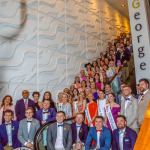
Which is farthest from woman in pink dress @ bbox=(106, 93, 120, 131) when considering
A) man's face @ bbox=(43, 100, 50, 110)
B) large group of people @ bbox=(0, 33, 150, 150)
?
man's face @ bbox=(43, 100, 50, 110)

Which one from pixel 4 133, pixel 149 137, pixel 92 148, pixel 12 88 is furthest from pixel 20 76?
pixel 149 137

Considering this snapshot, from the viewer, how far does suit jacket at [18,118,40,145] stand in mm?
4941

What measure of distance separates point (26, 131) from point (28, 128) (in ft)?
0.22

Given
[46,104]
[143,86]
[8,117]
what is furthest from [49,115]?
[143,86]

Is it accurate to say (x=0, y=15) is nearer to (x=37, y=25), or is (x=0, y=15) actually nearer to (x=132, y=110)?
(x=37, y=25)

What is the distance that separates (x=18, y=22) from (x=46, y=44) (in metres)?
1.37

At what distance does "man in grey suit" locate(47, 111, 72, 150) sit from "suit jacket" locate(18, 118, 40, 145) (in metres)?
0.38

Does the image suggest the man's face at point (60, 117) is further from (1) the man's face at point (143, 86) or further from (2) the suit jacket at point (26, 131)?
(1) the man's face at point (143, 86)

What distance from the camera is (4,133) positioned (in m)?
4.89

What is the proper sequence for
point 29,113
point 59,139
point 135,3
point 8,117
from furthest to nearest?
point 135,3 < point 29,113 < point 8,117 < point 59,139

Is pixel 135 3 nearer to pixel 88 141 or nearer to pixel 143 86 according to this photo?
pixel 143 86

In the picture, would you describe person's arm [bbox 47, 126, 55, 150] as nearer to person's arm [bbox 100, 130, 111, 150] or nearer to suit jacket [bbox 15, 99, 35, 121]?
person's arm [bbox 100, 130, 111, 150]

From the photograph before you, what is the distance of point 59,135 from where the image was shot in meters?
4.84

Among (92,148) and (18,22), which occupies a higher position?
(18,22)
